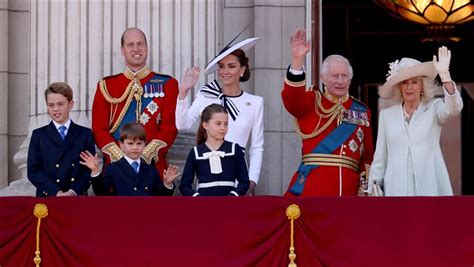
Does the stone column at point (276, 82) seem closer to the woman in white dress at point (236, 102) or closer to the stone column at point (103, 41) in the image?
the stone column at point (103, 41)

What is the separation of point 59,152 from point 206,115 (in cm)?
106

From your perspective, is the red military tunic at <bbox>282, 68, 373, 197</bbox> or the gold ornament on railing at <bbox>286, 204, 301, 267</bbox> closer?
the gold ornament on railing at <bbox>286, 204, 301, 267</bbox>

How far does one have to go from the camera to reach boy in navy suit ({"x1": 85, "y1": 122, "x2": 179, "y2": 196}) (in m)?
11.1

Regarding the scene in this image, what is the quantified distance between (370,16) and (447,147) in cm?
443

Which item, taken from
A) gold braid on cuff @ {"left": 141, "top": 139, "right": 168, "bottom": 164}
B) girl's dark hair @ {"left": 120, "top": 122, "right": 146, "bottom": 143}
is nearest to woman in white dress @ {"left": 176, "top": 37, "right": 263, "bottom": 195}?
gold braid on cuff @ {"left": 141, "top": 139, "right": 168, "bottom": 164}

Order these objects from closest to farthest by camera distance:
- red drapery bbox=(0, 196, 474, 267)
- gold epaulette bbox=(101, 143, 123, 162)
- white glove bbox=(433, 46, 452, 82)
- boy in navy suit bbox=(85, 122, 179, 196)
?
1. red drapery bbox=(0, 196, 474, 267)
2. white glove bbox=(433, 46, 452, 82)
3. boy in navy suit bbox=(85, 122, 179, 196)
4. gold epaulette bbox=(101, 143, 123, 162)

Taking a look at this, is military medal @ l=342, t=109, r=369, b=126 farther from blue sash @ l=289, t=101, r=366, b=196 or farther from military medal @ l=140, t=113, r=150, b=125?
military medal @ l=140, t=113, r=150, b=125

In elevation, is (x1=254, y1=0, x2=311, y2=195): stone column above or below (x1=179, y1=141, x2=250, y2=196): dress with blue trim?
above

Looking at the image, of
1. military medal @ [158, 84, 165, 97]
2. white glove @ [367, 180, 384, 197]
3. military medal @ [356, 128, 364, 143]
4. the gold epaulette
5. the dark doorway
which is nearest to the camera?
white glove @ [367, 180, 384, 197]

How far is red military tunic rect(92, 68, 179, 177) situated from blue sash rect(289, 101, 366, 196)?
37.6 inches

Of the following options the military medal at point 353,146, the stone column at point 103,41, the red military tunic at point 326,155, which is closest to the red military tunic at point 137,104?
the stone column at point 103,41

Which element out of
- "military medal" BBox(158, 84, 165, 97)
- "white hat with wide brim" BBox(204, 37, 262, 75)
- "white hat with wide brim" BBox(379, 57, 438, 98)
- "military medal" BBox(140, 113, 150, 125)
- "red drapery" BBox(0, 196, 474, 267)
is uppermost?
"white hat with wide brim" BBox(204, 37, 262, 75)

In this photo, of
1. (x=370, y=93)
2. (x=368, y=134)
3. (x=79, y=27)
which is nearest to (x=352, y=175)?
(x=368, y=134)

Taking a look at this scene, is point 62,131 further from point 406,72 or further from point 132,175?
point 406,72
